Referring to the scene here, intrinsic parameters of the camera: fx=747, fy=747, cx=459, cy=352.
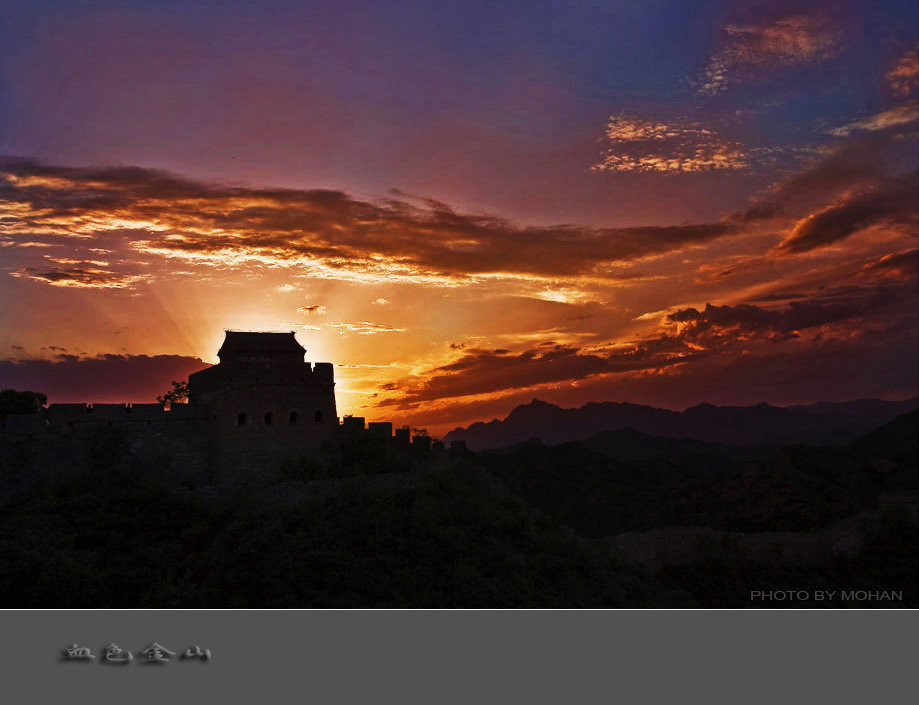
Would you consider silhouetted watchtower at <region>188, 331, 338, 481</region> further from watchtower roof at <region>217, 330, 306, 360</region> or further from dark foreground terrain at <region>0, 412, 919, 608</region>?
dark foreground terrain at <region>0, 412, 919, 608</region>

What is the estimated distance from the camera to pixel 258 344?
22.7m

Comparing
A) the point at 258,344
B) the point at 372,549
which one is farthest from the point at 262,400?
the point at 372,549

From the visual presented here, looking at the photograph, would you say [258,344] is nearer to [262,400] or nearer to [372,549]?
[262,400]

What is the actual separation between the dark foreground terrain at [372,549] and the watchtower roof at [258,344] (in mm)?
3500

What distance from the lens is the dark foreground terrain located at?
51.0 ft

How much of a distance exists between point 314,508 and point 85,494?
558cm

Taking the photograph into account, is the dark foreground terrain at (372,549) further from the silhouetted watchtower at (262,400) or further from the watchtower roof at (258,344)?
the watchtower roof at (258,344)

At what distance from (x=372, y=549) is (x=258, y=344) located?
809 cm

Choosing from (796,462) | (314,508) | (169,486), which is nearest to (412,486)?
(314,508)

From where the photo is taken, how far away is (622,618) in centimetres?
849

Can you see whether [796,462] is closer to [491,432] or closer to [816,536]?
[816,536]

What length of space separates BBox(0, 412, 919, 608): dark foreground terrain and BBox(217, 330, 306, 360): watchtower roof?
11.5 ft

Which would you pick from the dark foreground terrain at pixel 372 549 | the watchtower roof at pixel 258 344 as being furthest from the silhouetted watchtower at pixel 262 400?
the dark foreground terrain at pixel 372 549

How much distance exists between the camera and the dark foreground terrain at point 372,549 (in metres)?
15.6
